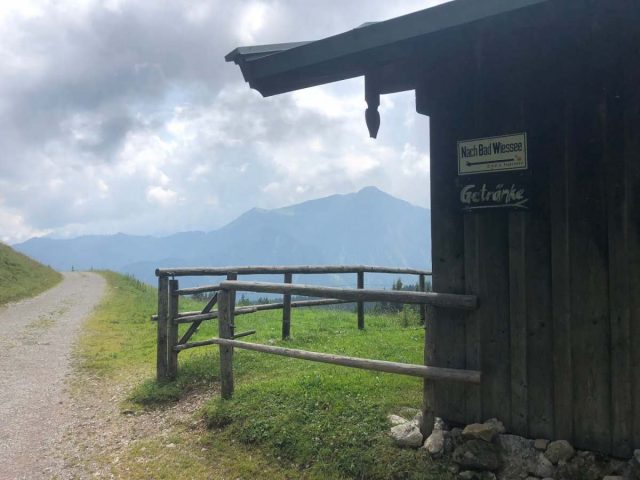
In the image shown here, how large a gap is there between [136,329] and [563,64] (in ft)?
40.1

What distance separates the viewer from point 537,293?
3.60 meters

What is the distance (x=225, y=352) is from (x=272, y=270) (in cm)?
260

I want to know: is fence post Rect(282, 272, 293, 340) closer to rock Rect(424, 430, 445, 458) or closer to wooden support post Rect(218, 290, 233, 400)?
wooden support post Rect(218, 290, 233, 400)

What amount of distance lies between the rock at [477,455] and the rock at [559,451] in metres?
0.39

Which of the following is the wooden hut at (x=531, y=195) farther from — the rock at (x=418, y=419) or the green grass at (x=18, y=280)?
the green grass at (x=18, y=280)

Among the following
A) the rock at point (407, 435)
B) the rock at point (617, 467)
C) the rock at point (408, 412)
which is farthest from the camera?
the rock at point (408, 412)

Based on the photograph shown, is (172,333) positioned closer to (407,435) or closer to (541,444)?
(407,435)

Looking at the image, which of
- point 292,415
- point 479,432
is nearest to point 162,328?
point 292,415

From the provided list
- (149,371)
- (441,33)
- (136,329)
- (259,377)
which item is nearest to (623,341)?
(441,33)

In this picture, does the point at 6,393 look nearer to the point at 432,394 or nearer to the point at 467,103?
the point at 432,394

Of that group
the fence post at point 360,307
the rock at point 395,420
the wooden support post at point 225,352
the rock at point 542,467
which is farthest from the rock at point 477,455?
the fence post at point 360,307

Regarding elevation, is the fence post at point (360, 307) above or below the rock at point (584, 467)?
above

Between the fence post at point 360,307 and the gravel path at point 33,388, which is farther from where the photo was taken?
the fence post at point 360,307

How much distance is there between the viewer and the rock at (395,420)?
4.26 metres
